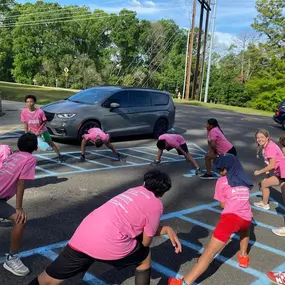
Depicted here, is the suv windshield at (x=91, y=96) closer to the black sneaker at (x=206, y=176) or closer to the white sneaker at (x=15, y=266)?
the black sneaker at (x=206, y=176)

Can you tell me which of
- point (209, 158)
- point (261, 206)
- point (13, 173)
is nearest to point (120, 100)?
point (209, 158)

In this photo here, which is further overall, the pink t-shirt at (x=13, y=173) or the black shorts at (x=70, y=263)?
the pink t-shirt at (x=13, y=173)

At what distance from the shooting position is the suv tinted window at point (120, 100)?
1046 centimetres

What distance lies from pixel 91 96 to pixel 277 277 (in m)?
8.22

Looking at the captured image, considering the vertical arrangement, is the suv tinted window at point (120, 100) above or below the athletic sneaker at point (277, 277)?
above

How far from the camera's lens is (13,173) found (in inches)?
132

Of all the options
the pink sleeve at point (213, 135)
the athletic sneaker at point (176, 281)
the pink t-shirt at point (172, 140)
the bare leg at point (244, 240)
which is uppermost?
the pink sleeve at point (213, 135)

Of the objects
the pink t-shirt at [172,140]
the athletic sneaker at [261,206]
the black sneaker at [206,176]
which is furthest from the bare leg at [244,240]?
the pink t-shirt at [172,140]

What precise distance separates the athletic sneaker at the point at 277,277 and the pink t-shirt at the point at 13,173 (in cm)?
263

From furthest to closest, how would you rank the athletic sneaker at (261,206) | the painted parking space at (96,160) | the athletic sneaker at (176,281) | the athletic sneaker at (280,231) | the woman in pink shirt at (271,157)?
the painted parking space at (96,160), the athletic sneaker at (261,206), the woman in pink shirt at (271,157), the athletic sneaker at (280,231), the athletic sneaker at (176,281)

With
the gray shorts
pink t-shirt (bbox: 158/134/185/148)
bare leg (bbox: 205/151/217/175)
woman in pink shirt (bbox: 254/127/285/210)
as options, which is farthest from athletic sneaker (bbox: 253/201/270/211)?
the gray shorts

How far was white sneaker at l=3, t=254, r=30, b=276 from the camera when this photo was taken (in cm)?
331

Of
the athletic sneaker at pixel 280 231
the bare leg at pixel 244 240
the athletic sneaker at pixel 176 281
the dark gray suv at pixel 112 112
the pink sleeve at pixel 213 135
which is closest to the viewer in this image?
the athletic sneaker at pixel 176 281

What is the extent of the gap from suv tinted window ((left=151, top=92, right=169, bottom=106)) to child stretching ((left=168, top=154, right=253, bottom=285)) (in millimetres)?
8411
